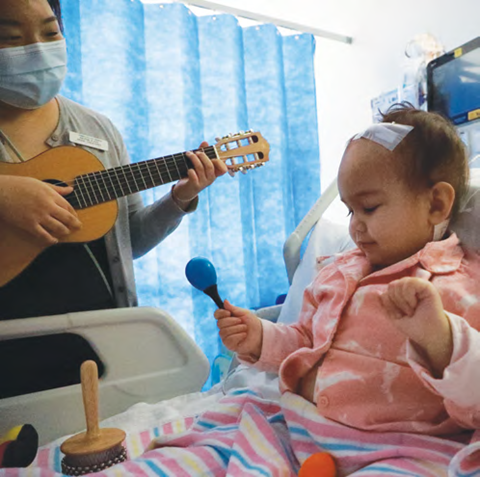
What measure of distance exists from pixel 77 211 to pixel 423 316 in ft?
2.67

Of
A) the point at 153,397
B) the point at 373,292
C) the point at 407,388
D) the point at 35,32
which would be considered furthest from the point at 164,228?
the point at 407,388

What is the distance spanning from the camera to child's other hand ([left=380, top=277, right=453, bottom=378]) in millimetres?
499

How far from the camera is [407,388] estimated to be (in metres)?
0.61

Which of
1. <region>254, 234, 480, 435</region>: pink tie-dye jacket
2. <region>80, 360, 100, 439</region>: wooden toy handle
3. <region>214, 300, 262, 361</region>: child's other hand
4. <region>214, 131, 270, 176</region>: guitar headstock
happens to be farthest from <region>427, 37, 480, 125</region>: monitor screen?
<region>80, 360, 100, 439</region>: wooden toy handle

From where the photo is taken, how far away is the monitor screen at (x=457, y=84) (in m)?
1.43

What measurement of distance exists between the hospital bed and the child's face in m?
0.17

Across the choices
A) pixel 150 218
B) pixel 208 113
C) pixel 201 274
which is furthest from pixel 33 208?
pixel 208 113

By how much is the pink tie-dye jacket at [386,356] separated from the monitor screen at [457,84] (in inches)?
36.5

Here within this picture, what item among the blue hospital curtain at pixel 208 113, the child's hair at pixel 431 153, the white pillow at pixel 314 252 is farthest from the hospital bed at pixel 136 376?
the blue hospital curtain at pixel 208 113

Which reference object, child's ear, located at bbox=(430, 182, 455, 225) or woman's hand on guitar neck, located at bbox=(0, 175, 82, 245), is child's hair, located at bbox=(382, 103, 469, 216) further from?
woman's hand on guitar neck, located at bbox=(0, 175, 82, 245)

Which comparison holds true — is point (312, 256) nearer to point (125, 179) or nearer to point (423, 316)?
point (125, 179)

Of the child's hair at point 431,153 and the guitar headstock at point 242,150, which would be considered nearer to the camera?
the child's hair at point 431,153

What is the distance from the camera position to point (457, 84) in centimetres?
149

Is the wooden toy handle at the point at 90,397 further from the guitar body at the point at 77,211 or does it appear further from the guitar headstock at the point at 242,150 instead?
the guitar headstock at the point at 242,150
